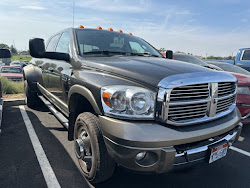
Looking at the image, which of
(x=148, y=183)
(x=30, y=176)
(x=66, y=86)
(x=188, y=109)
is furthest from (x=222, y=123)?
(x=30, y=176)

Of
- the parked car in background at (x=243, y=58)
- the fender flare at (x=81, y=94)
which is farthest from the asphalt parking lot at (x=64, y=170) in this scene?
the parked car in background at (x=243, y=58)

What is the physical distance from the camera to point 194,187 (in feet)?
8.20

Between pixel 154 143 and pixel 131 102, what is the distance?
0.41 m

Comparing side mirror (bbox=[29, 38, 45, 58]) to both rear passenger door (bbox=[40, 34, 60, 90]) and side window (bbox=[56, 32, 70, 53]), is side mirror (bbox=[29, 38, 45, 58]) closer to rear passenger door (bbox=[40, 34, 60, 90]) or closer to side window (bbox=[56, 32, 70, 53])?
side window (bbox=[56, 32, 70, 53])

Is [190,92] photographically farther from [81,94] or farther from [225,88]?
[81,94]

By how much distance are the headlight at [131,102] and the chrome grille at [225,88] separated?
859 mm

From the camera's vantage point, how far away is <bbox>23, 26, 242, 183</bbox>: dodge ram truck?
1.82 meters

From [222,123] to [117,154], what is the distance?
3.91 feet

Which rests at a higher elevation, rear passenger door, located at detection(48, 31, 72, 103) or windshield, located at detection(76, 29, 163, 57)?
windshield, located at detection(76, 29, 163, 57)

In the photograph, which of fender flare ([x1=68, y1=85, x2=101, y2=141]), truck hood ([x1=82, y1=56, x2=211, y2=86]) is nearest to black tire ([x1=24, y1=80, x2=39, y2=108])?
fender flare ([x1=68, y1=85, x2=101, y2=141])

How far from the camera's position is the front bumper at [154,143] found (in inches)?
69.6

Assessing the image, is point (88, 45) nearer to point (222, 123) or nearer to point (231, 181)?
point (222, 123)

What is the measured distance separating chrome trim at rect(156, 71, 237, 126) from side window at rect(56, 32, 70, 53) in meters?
1.83

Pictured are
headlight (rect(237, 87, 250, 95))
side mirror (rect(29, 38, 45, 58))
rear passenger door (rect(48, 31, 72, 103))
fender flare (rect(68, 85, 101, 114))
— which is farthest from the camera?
headlight (rect(237, 87, 250, 95))
